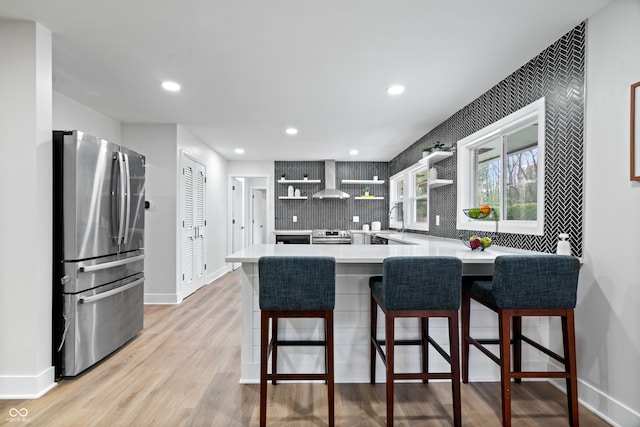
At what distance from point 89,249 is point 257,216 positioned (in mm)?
6788

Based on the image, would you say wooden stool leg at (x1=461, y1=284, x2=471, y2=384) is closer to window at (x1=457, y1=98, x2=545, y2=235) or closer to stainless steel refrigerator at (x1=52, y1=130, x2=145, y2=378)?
window at (x1=457, y1=98, x2=545, y2=235)

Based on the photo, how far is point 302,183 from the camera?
688cm

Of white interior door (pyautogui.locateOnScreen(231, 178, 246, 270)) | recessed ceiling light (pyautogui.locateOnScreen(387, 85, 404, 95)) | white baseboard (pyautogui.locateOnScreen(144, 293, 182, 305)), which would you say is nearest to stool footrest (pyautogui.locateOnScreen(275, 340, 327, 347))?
recessed ceiling light (pyautogui.locateOnScreen(387, 85, 404, 95))

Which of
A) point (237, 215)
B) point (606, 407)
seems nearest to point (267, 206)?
point (237, 215)

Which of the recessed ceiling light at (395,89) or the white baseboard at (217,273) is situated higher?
the recessed ceiling light at (395,89)

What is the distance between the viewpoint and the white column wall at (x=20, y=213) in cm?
210

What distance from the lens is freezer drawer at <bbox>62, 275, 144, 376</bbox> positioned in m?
2.31

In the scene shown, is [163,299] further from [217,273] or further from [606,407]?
[606,407]

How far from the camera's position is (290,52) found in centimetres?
239

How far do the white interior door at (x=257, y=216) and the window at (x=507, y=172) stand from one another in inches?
231

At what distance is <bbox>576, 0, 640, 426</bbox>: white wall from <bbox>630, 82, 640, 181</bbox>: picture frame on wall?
6cm

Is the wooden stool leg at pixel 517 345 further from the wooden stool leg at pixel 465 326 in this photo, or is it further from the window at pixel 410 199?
the window at pixel 410 199

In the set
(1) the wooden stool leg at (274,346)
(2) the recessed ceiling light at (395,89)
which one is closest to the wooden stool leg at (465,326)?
(1) the wooden stool leg at (274,346)

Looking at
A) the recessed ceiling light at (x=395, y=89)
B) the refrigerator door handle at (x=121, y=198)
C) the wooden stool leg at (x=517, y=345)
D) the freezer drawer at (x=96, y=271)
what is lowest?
the wooden stool leg at (x=517, y=345)
